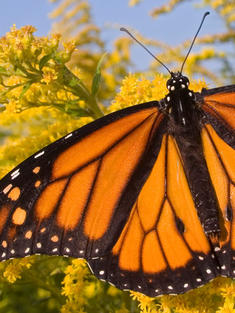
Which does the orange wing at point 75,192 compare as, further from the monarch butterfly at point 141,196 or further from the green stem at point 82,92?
the green stem at point 82,92

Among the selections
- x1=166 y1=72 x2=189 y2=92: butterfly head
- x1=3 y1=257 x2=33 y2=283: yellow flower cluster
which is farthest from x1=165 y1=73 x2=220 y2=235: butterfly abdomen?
x1=3 y1=257 x2=33 y2=283: yellow flower cluster

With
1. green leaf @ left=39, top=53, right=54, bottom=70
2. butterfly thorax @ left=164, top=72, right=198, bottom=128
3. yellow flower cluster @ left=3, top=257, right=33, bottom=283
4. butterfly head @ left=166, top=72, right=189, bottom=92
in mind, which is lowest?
yellow flower cluster @ left=3, top=257, right=33, bottom=283

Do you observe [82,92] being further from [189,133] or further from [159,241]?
[159,241]

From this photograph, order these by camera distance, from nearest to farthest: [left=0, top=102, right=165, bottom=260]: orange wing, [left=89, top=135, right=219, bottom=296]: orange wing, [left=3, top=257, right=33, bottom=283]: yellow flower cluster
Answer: [left=0, top=102, right=165, bottom=260]: orange wing < [left=89, top=135, right=219, bottom=296]: orange wing < [left=3, top=257, right=33, bottom=283]: yellow flower cluster

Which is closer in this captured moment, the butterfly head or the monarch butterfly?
the monarch butterfly

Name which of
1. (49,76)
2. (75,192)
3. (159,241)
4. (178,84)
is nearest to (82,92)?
(49,76)

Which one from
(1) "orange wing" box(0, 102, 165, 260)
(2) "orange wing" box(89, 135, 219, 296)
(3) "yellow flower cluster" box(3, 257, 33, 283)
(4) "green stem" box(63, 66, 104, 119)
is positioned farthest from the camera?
(4) "green stem" box(63, 66, 104, 119)

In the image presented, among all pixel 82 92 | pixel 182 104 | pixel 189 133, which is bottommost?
pixel 189 133

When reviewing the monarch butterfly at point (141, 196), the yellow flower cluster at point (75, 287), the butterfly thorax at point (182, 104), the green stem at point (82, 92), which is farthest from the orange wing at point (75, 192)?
the green stem at point (82, 92)

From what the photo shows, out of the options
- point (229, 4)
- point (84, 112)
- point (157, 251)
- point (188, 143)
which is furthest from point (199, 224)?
point (229, 4)

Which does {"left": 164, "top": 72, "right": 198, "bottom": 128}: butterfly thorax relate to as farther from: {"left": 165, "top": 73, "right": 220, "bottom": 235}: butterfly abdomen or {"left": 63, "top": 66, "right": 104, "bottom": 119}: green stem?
{"left": 63, "top": 66, "right": 104, "bottom": 119}: green stem
